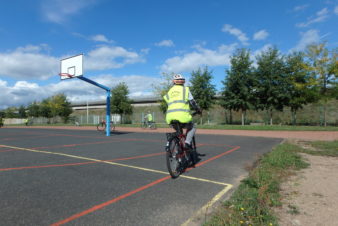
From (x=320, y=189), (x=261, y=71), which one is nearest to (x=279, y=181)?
(x=320, y=189)

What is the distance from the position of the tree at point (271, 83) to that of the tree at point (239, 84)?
872mm

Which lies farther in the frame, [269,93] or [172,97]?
[269,93]

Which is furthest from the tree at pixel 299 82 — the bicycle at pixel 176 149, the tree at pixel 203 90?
the bicycle at pixel 176 149

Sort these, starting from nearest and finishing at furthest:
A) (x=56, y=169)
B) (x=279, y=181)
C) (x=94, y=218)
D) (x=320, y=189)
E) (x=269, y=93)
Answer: (x=94, y=218), (x=320, y=189), (x=279, y=181), (x=56, y=169), (x=269, y=93)

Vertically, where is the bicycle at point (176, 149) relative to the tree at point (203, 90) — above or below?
below

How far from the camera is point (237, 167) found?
4707 millimetres

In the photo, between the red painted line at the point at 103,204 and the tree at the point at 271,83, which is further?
the tree at the point at 271,83

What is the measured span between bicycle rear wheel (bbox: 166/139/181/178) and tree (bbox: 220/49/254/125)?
1855 cm

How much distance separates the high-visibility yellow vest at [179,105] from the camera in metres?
4.04

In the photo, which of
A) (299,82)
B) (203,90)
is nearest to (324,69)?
(299,82)

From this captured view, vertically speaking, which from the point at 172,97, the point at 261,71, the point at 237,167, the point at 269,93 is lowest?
the point at 237,167

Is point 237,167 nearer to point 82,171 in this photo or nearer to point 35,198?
point 82,171

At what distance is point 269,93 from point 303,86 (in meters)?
2.90

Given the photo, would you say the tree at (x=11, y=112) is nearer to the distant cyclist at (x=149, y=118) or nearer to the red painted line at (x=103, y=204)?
the distant cyclist at (x=149, y=118)
